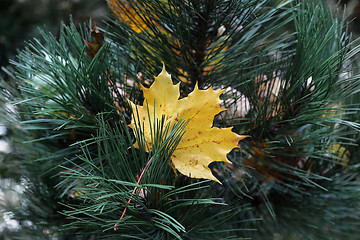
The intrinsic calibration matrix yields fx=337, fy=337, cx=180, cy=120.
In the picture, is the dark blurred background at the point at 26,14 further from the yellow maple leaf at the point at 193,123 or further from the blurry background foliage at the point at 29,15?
the yellow maple leaf at the point at 193,123

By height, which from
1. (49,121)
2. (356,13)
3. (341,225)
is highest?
(356,13)

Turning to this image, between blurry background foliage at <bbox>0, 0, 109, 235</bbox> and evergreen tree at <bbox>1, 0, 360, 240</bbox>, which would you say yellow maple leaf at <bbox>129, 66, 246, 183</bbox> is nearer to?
evergreen tree at <bbox>1, 0, 360, 240</bbox>

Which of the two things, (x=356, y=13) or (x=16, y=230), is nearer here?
(x=16, y=230)

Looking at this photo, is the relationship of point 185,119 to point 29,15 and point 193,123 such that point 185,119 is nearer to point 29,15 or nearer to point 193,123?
point 193,123

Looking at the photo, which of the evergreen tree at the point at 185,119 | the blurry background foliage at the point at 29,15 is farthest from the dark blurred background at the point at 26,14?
the evergreen tree at the point at 185,119

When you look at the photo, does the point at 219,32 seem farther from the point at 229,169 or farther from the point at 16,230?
the point at 16,230

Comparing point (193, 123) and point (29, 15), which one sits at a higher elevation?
point (29, 15)

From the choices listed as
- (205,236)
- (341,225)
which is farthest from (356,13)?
(205,236)

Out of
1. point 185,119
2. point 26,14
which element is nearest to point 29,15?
point 26,14
